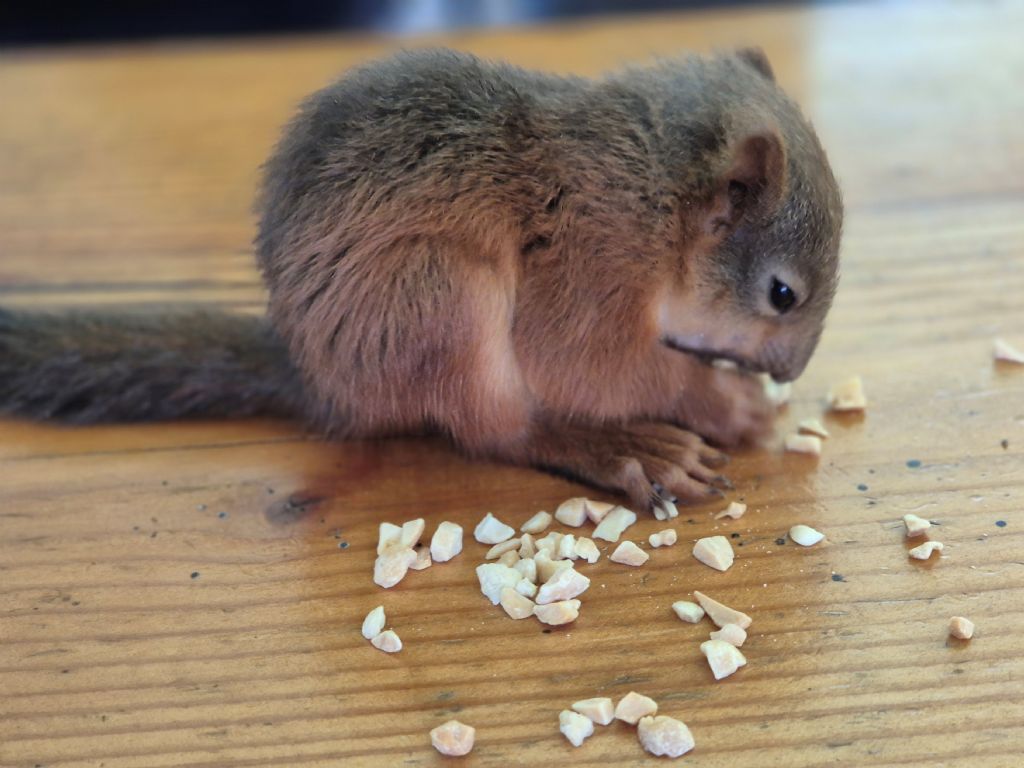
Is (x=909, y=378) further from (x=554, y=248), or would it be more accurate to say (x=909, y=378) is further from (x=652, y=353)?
(x=554, y=248)

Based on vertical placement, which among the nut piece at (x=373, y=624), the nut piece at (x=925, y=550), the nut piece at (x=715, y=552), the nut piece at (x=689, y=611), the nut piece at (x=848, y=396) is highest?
the nut piece at (x=848, y=396)

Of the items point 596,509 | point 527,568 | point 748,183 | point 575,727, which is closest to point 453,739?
point 575,727

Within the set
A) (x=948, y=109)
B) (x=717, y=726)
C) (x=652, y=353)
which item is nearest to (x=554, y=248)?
(x=652, y=353)

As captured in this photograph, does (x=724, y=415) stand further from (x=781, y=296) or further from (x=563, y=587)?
(x=563, y=587)

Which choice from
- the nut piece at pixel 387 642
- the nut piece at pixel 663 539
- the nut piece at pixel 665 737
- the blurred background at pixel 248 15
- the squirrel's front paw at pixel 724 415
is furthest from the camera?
the blurred background at pixel 248 15

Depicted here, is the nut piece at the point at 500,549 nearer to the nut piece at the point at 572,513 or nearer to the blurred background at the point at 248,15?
the nut piece at the point at 572,513

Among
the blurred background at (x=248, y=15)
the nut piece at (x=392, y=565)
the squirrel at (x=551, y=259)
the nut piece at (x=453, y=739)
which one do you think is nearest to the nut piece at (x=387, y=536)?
the nut piece at (x=392, y=565)

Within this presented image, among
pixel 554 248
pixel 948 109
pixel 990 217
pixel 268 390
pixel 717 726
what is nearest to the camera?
pixel 717 726
